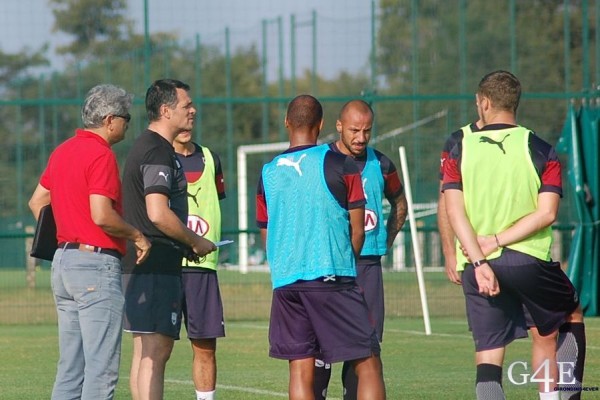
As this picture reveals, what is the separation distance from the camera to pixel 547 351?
317 inches

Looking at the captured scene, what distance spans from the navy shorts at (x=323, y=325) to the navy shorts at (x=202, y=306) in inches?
62.7

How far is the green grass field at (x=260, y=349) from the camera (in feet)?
34.7

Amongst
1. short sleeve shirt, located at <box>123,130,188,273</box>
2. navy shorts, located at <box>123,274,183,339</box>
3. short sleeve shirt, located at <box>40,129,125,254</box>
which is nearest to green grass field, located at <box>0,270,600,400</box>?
navy shorts, located at <box>123,274,183,339</box>

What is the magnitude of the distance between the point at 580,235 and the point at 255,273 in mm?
4540

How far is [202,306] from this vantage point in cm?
927

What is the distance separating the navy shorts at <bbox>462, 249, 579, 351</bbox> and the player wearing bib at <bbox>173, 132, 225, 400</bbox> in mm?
2124

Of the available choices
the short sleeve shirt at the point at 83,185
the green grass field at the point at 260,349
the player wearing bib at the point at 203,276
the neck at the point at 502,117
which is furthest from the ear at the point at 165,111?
the green grass field at the point at 260,349

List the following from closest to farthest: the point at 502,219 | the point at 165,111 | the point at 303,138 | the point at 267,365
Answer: the point at 303,138
the point at 502,219
the point at 165,111
the point at 267,365

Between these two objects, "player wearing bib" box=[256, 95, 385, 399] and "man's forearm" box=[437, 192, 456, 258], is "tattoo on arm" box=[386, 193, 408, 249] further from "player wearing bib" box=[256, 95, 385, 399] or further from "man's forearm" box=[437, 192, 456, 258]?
"player wearing bib" box=[256, 95, 385, 399]

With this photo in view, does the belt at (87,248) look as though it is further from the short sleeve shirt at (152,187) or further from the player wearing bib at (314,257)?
the player wearing bib at (314,257)

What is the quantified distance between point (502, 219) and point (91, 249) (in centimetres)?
235

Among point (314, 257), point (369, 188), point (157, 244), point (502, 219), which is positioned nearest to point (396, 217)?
point (369, 188)

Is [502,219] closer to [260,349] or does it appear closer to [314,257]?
[314,257]

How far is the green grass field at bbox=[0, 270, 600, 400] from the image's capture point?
34.7ft
